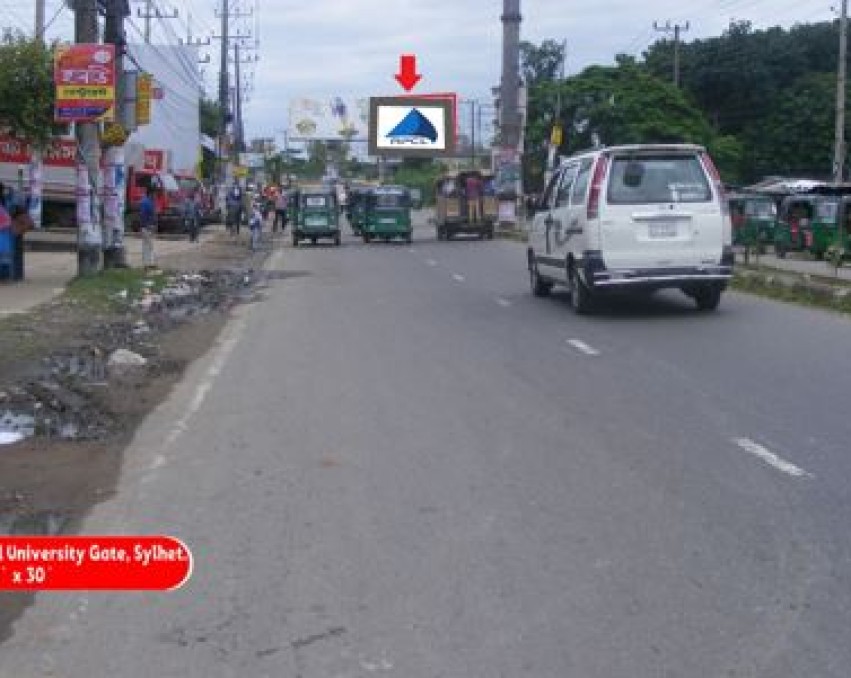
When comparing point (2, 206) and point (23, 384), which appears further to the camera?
point (2, 206)

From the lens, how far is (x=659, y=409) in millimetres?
9930

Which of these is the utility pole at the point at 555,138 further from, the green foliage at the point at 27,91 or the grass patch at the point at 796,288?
the green foliage at the point at 27,91

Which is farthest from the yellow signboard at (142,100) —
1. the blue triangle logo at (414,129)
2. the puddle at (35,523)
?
the blue triangle logo at (414,129)

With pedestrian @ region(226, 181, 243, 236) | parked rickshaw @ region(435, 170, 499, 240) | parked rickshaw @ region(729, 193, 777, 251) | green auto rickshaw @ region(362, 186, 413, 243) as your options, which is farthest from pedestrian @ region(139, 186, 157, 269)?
pedestrian @ region(226, 181, 243, 236)

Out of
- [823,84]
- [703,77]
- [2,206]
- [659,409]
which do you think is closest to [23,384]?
[659,409]

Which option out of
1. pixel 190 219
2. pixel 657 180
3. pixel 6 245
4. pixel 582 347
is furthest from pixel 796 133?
pixel 582 347

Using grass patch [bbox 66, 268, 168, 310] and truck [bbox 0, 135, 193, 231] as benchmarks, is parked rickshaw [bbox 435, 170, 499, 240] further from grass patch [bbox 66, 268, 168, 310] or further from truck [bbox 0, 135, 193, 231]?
grass patch [bbox 66, 268, 168, 310]

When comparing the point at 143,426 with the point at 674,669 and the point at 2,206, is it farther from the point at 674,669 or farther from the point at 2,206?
the point at 2,206

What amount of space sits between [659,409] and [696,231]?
642 centimetres

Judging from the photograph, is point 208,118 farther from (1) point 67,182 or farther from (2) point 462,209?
(1) point 67,182

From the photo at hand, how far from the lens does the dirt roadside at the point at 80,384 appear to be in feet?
24.7

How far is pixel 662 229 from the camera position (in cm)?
1583

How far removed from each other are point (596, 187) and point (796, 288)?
17.0 ft

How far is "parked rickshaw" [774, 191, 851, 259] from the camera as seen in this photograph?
3353 centimetres
